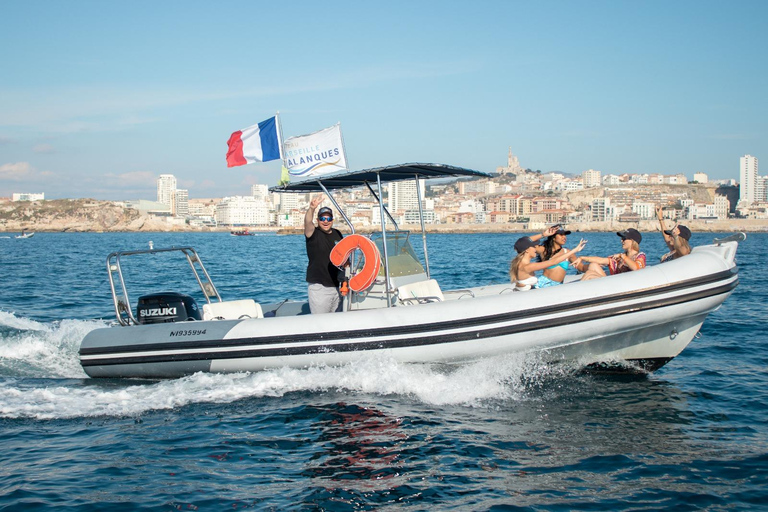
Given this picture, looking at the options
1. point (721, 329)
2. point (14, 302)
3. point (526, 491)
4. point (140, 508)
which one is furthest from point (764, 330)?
point (14, 302)

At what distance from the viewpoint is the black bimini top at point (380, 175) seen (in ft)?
25.7

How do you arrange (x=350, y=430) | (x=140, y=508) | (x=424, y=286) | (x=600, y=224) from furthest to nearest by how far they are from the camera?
(x=600, y=224), (x=424, y=286), (x=350, y=430), (x=140, y=508)

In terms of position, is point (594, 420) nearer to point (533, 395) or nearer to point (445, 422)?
point (533, 395)

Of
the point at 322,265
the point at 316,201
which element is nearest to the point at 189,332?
→ the point at 322,265

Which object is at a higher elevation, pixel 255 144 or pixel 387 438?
pixel 255 144

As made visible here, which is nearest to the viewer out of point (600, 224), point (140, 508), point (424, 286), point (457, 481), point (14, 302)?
point (140, 508)

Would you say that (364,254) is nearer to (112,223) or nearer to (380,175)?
(380,175)

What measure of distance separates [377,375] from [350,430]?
46.6 inches

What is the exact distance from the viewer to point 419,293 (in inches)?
314

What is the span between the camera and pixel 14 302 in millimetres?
16062

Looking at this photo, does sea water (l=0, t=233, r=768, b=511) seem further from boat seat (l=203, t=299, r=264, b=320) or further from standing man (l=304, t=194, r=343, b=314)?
boat seat (l=203, t=299, r=264, b=320)

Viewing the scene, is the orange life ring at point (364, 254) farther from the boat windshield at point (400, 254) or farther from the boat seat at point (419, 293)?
the boat windshield at point (400, 254)

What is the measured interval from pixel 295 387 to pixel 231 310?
5.40ft

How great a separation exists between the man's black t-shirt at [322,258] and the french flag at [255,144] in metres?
1.37
